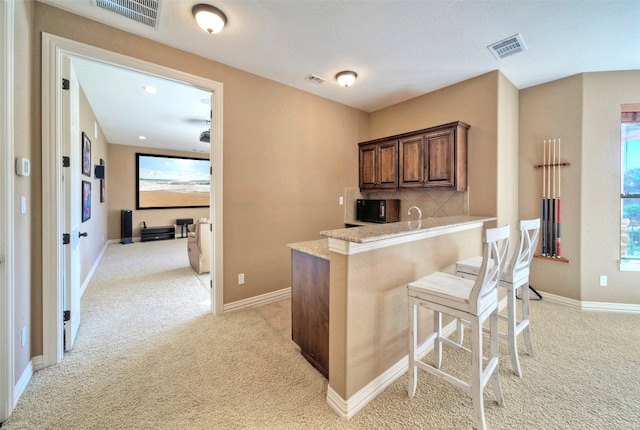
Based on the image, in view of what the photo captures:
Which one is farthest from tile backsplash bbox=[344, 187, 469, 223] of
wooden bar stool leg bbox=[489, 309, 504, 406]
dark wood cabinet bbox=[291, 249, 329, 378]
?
dark wood cabinet bbox=[291, 249, 329, 378]

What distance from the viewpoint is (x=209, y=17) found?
6.97 ft

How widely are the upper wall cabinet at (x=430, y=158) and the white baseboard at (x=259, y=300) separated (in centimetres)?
214

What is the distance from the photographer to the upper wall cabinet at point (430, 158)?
10.4 feet

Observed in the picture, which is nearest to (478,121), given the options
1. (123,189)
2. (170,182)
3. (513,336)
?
(513,336)

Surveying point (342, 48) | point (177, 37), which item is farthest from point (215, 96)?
point (342, 48)

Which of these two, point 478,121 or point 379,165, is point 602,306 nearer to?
point 478,121

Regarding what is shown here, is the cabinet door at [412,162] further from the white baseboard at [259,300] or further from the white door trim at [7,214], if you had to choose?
the white door trim at [7,214]

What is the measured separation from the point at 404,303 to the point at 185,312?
2454 millimetres

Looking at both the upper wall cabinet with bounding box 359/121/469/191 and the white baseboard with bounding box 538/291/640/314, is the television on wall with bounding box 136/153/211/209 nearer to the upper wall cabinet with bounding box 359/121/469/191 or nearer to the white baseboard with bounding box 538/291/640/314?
the upper wall cabinet with bounding box 359/121/469/191

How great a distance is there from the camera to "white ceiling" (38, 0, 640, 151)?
210 centimetres

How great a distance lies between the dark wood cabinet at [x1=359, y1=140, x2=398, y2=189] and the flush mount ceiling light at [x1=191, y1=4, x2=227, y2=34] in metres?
2.56

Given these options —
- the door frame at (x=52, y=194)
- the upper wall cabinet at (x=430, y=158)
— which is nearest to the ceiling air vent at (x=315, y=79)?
the upper wall cabinet at (x=430, y=158)

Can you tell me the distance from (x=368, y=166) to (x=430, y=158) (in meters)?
1.09

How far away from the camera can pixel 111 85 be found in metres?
3.75
